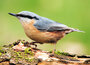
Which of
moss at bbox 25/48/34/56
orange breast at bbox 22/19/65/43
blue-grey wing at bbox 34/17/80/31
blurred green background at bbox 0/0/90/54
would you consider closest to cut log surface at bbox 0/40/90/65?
moss at bbox 25/48/34/56

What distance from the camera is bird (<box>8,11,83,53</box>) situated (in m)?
4.39

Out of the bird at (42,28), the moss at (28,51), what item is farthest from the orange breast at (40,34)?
the moss at (28,51)

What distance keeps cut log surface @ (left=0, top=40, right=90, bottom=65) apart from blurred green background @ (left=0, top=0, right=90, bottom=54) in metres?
2.55

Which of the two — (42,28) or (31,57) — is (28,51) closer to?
(31,57)

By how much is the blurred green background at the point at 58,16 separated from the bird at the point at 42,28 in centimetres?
212

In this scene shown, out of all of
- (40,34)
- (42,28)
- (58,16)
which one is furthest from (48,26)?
(58,16)

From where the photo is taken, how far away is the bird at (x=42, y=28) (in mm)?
4395

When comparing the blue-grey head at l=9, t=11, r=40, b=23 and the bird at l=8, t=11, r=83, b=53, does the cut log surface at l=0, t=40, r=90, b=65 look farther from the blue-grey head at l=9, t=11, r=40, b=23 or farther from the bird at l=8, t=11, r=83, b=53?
the blue-grey head at l=9, t=11, r=40, b=23

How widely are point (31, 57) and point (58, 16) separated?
14.4ft

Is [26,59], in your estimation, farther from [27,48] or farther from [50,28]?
[50,28]

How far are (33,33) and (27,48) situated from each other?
0.44m

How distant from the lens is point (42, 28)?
4465 mm

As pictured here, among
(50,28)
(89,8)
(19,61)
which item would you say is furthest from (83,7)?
(19,61)

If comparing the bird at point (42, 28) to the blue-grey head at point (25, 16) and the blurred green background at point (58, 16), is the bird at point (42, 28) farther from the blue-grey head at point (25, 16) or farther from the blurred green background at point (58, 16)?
the blurred green background at point (58, 16)
